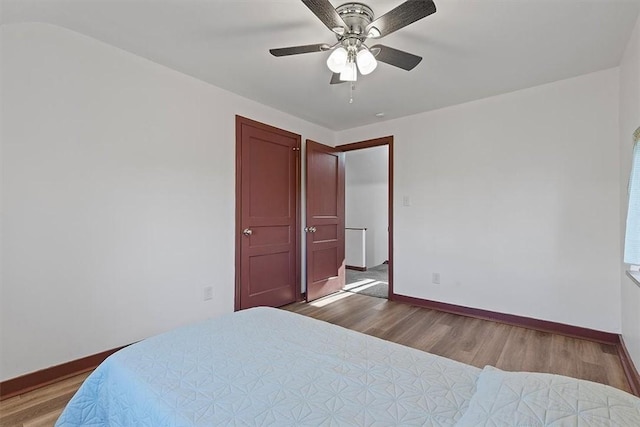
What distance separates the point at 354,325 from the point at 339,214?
1.78 m

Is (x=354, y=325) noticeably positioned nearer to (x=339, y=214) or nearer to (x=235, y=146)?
(x=339, y=214)

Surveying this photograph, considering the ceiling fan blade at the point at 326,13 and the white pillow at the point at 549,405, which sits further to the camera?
the ceiling fan blade at the point at 326,13

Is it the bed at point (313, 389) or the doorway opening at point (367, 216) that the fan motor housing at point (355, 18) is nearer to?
the bed at point (313, 389)

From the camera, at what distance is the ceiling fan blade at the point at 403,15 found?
4.62ft

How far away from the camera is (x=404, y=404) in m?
0.85

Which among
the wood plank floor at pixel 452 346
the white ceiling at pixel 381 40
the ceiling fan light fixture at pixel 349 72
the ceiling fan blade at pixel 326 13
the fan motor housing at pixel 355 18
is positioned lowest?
the wood plank floor at pixel 452 346

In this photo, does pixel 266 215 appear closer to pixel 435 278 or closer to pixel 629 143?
pixel 435 278

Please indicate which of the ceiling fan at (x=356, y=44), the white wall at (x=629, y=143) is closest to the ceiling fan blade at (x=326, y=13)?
the ceiling fan at (x=356, y=44)

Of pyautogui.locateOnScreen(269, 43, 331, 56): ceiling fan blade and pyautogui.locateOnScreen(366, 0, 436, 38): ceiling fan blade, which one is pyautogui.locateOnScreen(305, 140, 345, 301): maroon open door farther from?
pyautogui.locateOnScreen(366, 0, 436, 38): ceiling fan blade

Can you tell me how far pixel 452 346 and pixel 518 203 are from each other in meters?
1.56

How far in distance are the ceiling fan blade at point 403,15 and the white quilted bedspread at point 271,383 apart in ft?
5.06

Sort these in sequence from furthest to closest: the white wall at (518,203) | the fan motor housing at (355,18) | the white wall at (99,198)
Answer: the white wall at (518,203) → the white wall at (99,198) → the fan motor housing at (355,18)

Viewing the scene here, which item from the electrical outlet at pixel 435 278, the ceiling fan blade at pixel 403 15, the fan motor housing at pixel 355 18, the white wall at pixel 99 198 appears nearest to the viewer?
the ceiling fan blade at pixel 403 15

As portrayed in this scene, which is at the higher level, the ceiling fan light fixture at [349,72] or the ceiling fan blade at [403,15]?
the ceiling fan blade at [403,15]
